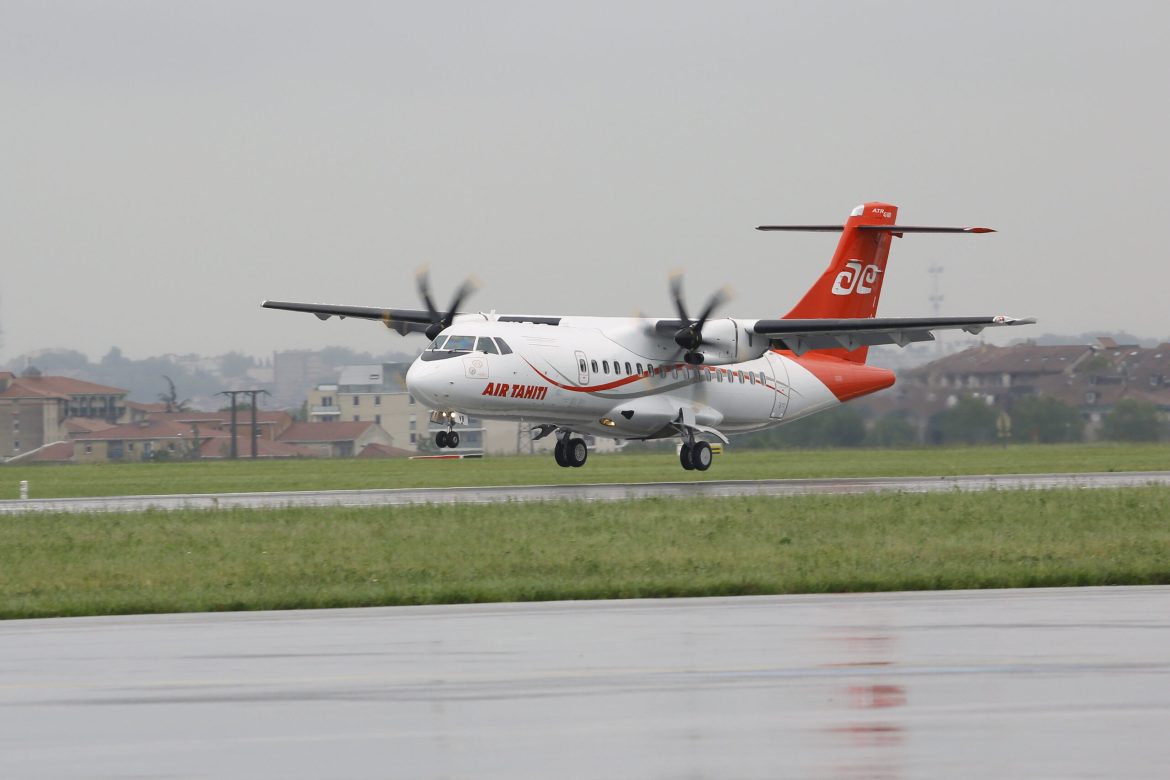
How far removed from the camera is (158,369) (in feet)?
525

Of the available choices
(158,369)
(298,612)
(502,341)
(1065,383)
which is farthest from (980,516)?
(158,369)

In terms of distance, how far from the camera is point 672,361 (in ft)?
123

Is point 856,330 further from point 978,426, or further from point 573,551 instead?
point 573,551

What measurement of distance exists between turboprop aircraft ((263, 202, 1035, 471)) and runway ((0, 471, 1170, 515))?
102 inches

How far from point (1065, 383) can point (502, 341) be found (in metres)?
27.6

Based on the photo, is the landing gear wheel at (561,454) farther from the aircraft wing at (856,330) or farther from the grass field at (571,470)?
the aircraft wing at (856,330)

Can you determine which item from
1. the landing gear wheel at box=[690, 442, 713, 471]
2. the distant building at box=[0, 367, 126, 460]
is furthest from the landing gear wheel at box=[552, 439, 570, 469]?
the distant building at box=[0, 367, 126, 460]

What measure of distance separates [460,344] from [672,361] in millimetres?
6234

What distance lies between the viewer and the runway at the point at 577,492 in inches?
1080

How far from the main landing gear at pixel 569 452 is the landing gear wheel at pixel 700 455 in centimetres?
291

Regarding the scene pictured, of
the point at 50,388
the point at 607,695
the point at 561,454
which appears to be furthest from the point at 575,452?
the point at 50,388

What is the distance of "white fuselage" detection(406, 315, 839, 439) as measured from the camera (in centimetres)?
3359

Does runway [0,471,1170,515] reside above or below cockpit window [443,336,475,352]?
below

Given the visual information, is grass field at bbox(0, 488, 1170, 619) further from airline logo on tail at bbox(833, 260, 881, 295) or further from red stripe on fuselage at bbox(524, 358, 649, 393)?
airline logo on tail at bbox(833, 260, 881, 295)
